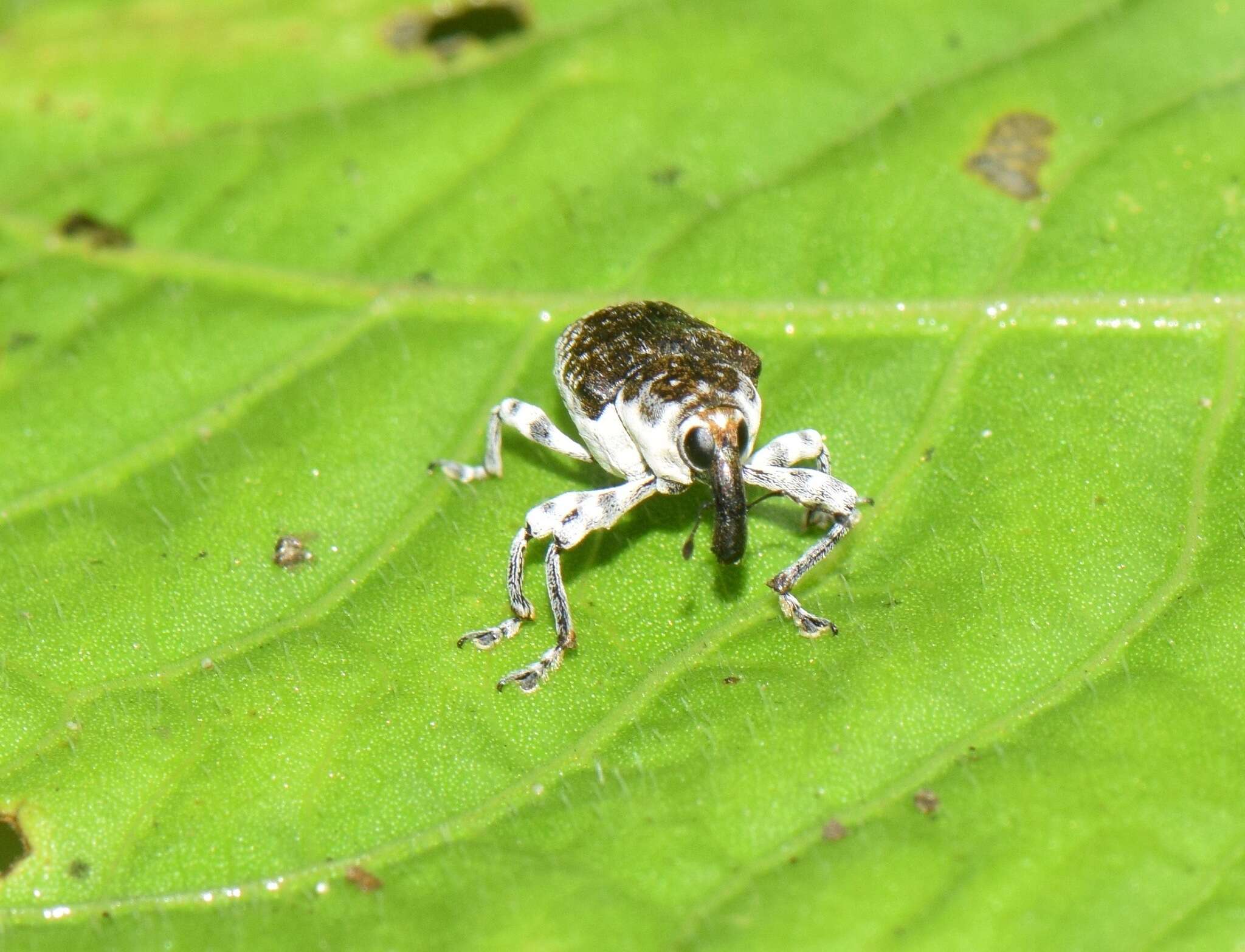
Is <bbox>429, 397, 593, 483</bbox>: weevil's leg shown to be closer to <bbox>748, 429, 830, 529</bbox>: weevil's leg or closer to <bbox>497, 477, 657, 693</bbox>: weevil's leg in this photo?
<bbox>497, 477, 657, 693</bbox>: weevil's leg

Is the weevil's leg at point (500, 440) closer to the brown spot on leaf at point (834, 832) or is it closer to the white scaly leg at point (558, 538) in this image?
the white scaly leg at point (558, 538)

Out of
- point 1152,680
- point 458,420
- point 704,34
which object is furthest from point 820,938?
point 704,34

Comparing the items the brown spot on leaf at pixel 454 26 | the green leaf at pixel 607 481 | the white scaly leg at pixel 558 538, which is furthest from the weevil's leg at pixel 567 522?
the brown spot on leaf at pixel 454 26

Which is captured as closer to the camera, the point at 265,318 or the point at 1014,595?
the point at 1014,595

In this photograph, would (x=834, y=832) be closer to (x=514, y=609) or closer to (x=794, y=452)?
(x=514, y=609)

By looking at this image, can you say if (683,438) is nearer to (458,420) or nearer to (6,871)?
(458,420)

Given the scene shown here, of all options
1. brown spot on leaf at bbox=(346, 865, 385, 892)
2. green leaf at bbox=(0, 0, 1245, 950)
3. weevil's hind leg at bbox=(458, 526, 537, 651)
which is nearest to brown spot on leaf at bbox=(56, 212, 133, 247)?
green leaf at bbox=(0, 0, 1245, 950)
